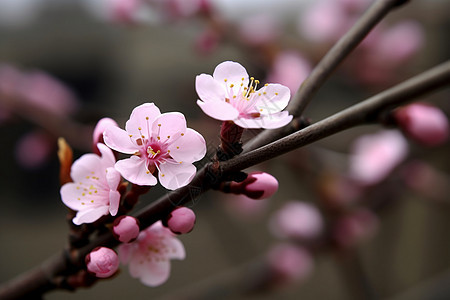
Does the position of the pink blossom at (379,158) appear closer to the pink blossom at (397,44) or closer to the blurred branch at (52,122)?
the pink blossom at (397,44)

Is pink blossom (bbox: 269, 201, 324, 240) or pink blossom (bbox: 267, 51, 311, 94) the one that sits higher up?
pink blossom (bbox: 267, 51, 311, 94)

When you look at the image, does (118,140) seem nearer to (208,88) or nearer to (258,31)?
(208,88)

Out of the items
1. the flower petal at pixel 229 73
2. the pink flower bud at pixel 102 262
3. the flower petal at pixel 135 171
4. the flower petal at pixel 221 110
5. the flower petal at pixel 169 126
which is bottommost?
the pink flower bud at pixel 102 262

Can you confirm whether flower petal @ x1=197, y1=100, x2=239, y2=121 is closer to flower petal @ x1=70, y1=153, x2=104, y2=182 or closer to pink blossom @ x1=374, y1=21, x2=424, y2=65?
flower petal @ x1=70, y1=153, x2=104, y2=182

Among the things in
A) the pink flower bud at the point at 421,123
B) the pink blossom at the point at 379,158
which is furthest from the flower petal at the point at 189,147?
the pink blossom at the point at 379,158

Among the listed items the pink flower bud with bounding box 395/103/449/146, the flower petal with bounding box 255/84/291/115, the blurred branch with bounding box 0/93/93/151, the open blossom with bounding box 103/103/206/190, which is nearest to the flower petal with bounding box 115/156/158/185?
the open blossom with bounding box 103/103/206/190

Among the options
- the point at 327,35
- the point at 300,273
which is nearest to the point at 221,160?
the point at 300,273
